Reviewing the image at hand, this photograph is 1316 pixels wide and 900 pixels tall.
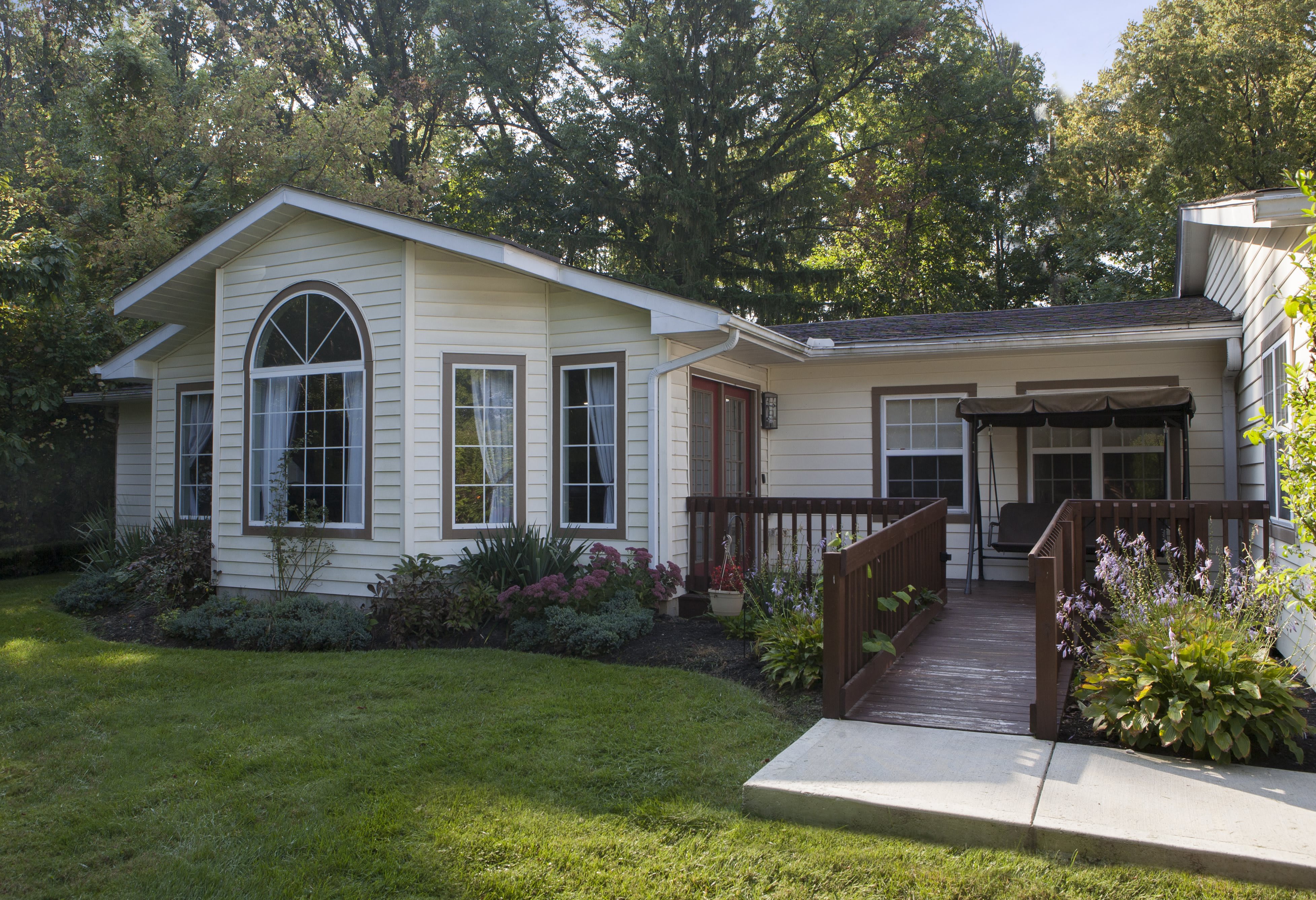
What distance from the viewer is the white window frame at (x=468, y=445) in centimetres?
814

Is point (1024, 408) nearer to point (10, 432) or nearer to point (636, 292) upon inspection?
point (636, 292)

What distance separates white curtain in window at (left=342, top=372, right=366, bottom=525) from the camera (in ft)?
27.2

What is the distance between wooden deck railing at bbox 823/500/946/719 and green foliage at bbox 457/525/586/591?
9.06ft

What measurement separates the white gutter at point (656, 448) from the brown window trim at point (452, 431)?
120cm

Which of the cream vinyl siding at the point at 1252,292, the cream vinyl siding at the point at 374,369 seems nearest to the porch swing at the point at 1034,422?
the cream vinyl siding at the point at 1252,292

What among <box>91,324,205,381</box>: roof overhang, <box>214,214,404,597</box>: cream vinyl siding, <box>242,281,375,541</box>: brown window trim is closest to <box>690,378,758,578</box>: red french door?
<box>214,214,404,597</box>: cream vinyl siding

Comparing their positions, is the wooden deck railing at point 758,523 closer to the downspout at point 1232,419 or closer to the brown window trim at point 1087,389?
the brown window trim at point 1087,389

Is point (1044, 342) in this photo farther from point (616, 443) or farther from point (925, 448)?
point (616, 443)

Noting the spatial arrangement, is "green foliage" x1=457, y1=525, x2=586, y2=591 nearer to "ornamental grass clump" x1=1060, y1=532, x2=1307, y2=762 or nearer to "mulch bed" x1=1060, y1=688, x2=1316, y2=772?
"mulch bed" x1=1060, y1=688, x2=1316, y2=772

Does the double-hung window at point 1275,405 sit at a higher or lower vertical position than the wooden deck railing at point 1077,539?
higher

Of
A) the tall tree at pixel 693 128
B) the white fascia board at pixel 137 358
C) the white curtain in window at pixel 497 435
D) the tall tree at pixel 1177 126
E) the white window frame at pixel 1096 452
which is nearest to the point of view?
the white curtain in window at pixel 497 435

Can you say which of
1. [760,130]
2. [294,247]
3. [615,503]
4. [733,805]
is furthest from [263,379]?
[760,130]

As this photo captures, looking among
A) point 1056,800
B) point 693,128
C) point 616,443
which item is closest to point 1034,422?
point 616,443

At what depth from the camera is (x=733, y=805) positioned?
12.8 ft
